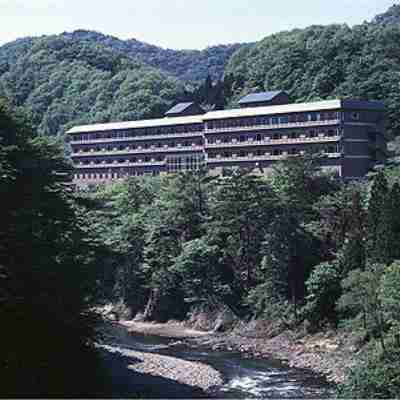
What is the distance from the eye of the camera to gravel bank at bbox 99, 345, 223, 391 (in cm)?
3653

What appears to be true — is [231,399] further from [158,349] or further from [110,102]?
[110,102]

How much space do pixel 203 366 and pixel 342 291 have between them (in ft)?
35.5

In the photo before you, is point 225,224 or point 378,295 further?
point 225,224

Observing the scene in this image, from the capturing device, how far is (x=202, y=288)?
55.4 metres

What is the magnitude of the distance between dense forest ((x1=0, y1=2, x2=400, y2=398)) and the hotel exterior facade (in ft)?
18.1

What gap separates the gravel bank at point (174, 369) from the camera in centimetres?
3653

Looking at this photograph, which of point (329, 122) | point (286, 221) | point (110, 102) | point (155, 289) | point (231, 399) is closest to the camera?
point (231, 399)

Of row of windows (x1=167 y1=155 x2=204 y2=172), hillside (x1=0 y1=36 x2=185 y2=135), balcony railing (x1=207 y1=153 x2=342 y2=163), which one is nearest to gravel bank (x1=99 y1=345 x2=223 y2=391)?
balcony railing (x1=207 y1=153 x2=342 y2=163)

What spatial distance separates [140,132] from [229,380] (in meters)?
50.1

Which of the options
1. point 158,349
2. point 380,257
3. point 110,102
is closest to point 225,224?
point 158,349

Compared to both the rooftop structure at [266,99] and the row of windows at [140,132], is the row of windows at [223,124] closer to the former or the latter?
the row of windows at [140,132]

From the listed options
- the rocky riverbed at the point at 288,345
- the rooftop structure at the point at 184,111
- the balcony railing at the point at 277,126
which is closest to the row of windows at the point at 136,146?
the balcony railing at the point at 277,126

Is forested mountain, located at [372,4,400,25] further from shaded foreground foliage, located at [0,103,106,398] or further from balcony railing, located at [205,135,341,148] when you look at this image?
shaded foreground foliage, located at [0,103,106,398]

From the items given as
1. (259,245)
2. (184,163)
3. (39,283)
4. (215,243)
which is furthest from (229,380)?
(184,163)
